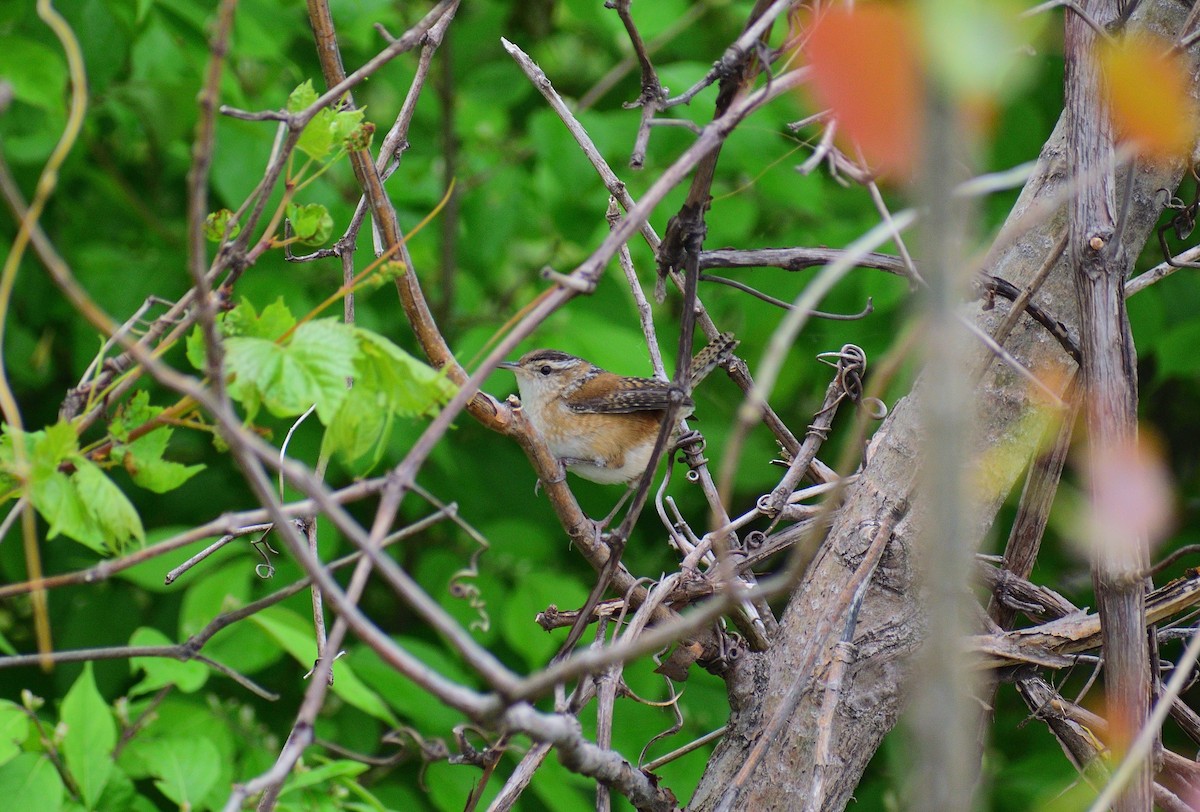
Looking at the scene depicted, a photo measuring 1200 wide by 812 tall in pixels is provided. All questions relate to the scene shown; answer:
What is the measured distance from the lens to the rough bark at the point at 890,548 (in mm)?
1734

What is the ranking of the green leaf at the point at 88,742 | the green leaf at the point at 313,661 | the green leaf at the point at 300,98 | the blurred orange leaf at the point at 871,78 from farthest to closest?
the green leaf at the point at 313,661 → the green leaf at the point at 88,742 → the green leaf at the point at 300,98 → the blurred orange leaf at the point at 871,78

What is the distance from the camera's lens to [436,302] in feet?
14.4

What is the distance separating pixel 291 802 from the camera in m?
2.09

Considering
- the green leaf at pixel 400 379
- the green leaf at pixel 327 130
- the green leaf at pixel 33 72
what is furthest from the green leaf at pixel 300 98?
the green leaf at pixel 33 72

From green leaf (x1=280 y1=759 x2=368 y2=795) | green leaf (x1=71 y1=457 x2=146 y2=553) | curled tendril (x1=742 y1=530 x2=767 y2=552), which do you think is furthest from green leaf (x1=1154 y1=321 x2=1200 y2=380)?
green leaf (x1=71 y1=457 x2=146 y2=553)

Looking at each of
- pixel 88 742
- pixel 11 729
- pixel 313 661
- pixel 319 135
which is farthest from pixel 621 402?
pixel 319 135

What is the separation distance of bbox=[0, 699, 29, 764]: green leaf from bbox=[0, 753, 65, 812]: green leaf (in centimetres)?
4

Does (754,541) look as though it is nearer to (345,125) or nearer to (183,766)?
(345,125)

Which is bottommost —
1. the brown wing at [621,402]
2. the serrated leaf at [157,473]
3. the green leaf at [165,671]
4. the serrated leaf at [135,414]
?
the green leaf at [165,671]

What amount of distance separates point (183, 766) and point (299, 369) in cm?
129

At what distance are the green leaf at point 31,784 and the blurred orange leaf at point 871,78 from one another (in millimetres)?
1850

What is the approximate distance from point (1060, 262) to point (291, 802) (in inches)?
70.6

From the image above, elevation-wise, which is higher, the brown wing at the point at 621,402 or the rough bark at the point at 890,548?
the rough bark at the point at 890,548

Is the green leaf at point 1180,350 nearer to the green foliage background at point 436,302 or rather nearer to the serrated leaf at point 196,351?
the green foliage background at point 436,302
